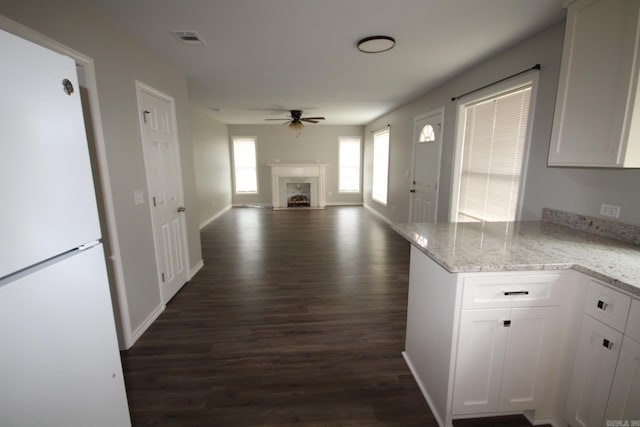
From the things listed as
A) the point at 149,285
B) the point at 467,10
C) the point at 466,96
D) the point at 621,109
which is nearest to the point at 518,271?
the point at 621,109

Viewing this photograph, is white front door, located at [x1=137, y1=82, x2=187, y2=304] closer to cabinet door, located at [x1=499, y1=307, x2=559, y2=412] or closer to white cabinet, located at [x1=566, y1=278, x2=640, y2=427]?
cabinet door, located at [x1=499, y1=307, x2=559, y2=412]

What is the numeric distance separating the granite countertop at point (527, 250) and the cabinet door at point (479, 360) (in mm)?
267

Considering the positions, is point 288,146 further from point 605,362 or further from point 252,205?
point 605,362

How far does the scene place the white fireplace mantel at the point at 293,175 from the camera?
A: 8.25 meters

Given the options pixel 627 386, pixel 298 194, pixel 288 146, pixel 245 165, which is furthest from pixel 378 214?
pixel 627 386

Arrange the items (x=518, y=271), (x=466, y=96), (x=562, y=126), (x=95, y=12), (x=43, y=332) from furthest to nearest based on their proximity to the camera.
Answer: (x=466, y=96) < (x=95, y=12) < (x=562, y=126) < (x=518, y=271) < (x=43, y=332)

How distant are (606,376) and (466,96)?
115 inches

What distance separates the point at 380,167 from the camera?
23.5 ft

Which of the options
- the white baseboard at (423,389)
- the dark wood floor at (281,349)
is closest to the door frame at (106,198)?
the dark wood floor at (281,349)

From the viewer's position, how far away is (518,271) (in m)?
1.40

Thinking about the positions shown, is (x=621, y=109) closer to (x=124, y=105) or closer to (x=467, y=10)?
(x=467, y=10)

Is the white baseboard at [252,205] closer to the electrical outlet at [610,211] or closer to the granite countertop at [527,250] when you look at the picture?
the granite countertop at [527,250]

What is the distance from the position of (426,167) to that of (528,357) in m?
3.35

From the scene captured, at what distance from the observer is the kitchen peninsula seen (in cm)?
128
